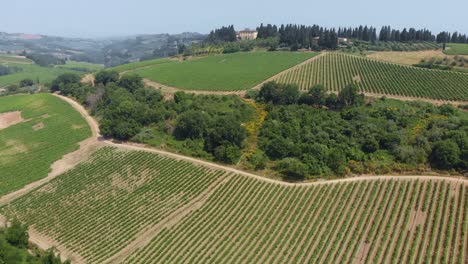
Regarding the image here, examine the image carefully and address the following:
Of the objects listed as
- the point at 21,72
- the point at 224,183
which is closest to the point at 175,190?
the point at 224,183

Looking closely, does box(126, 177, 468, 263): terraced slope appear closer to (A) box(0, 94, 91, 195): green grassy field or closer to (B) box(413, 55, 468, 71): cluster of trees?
(A) box(0, 94, 91, 195): green grassy field

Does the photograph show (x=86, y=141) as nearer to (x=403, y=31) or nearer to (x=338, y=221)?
(x=338, y=221)

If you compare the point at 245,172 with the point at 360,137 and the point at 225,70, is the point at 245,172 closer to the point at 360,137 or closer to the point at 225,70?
the point at 360,137

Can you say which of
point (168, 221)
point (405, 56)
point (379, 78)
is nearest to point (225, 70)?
point (379, 78)

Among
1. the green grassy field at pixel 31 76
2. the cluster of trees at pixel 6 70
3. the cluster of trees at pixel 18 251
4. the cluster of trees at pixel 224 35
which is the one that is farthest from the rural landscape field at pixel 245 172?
the cluster of trees at pixel 6 70

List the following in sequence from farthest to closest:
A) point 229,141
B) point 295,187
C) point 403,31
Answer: point 403,31
point 229,141
point 295,187

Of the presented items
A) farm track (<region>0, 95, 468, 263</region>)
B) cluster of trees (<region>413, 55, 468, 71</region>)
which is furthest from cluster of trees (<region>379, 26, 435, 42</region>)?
farm track (<region>0, 95, 468, 263</region>)

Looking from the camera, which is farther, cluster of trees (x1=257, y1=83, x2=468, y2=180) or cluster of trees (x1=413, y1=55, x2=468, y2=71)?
cluster of trees (x1=413, y1=55, x2=468, y2=71)
